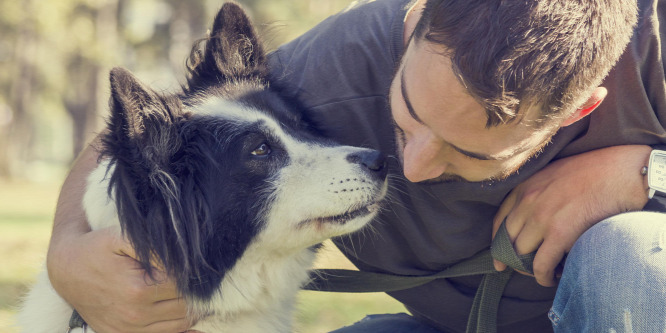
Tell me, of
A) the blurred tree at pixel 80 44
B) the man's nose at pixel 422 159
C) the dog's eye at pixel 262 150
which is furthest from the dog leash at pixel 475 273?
the blurred tree at pixel 80 44

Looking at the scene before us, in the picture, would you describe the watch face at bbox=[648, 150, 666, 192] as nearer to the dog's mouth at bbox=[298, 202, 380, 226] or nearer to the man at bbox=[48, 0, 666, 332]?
the man at bbox=[48, 0, 666, 332]

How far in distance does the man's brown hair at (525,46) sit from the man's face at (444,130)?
0.05m

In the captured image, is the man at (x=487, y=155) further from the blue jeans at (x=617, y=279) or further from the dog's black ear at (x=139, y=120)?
the dog's black ear at (x=139, y=120)

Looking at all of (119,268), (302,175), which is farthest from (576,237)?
(119,268)

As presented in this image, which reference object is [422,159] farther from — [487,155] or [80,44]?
[80,44]

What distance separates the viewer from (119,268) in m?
2.04

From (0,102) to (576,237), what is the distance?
69.0ft

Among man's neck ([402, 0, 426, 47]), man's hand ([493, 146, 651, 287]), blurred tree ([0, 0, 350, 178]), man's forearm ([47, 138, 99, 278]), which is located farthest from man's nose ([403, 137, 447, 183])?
blurred tree ([0, 0, 350, 178])

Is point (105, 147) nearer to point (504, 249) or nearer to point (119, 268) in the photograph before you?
point (119, 268)

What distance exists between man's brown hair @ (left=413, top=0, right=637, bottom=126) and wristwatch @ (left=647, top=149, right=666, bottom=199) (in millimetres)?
398

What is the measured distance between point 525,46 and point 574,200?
2.02 feet

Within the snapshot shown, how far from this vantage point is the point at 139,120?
1.94 meters

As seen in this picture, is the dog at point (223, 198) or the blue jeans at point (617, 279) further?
the dog at point (223, 198)

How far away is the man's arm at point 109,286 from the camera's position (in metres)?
2.03
